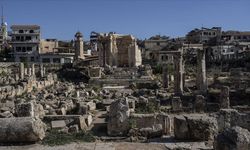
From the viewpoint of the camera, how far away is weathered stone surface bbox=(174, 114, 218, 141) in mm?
11180

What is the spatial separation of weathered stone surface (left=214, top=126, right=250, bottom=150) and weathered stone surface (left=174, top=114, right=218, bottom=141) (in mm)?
2085

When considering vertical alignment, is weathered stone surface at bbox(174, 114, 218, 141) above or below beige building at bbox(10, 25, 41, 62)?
below

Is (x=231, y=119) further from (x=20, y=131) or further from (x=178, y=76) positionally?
(x=178, y=76)

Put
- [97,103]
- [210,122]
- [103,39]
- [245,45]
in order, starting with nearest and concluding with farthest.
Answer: [210,122], [97,103], [103,39], [245,45]

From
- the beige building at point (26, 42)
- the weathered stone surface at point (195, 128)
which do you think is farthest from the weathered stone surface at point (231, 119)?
the beige building at point (26, 42)

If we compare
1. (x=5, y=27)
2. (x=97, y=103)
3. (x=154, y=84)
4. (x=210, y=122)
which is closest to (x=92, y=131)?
(x=210, y=122)

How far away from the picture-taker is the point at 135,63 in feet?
215

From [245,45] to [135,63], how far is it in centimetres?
3210

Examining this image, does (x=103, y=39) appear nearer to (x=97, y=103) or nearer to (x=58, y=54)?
(x=58, y=54)

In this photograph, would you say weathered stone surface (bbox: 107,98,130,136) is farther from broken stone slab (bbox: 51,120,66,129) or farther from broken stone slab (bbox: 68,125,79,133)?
broken stone slab (bbox: 51,120,66,129)

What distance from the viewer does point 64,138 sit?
11.5 meters

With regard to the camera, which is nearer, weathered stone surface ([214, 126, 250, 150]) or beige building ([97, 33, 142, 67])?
weathered stone surface ([214, 126, 250, 150])

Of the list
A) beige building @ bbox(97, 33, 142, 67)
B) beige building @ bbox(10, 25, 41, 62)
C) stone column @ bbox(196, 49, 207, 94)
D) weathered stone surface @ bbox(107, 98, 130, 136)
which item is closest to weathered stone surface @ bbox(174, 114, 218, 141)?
weathered stone surface @ bbox(107, 98, 130, 136)

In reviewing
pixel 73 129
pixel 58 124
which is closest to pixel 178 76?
pixel 58 124
